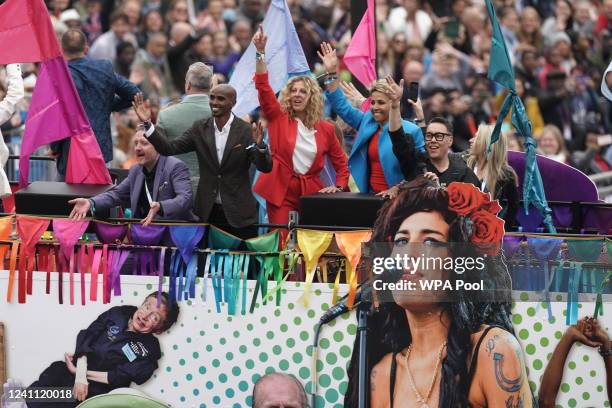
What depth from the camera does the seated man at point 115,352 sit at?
1041cm

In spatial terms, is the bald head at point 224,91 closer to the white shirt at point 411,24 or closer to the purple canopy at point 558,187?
the purple canopy at point 558,187

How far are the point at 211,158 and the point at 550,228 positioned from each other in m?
2.25

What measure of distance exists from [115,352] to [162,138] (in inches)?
56.3

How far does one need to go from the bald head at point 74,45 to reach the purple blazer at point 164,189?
186 cm

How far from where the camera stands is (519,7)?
2155 centimetres

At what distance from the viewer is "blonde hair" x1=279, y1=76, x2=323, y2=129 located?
1191cm

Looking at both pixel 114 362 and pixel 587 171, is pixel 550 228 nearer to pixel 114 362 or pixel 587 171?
pixel 114 362

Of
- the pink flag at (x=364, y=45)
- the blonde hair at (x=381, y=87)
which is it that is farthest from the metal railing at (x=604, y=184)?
the blonde hair at (x=381, y=87)

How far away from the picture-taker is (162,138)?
35.7 ft

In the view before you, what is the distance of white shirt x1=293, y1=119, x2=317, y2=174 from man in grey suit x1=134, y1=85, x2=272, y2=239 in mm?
846

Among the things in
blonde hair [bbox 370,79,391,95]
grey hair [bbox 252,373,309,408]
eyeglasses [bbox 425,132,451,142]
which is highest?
blonde hair [bbox 370,79,391,95]

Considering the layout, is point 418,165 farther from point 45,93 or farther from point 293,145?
point 45,93

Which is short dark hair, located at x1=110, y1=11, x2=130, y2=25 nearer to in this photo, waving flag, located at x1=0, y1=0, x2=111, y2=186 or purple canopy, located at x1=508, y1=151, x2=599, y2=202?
waving flag, located at x1=0, y1=0, x2=111, y2=186

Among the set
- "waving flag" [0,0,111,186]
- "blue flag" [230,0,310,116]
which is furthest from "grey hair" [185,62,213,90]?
"waving flag" [0,0,111,186]
